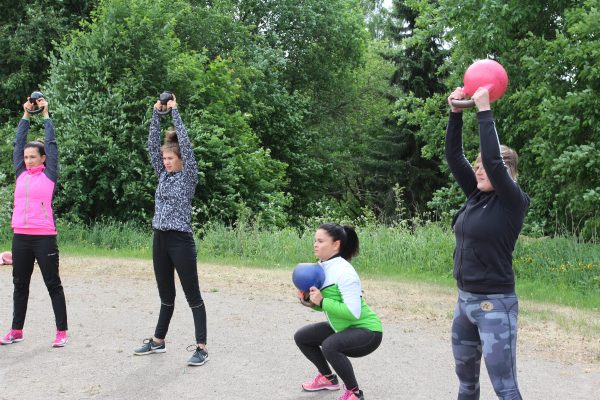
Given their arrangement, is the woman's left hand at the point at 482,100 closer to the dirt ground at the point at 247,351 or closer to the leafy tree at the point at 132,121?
the dirt ground at the point at 247,351

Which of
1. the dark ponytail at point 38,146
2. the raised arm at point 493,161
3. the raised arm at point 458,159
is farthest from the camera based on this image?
the dark ponytail at point 38,146

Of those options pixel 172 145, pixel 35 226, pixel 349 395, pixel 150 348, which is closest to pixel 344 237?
pixel 349 395

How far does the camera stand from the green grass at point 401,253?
37.7ft

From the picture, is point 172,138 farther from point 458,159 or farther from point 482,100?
point 482,100

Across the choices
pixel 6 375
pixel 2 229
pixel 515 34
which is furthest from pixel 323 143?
pixel 6 375

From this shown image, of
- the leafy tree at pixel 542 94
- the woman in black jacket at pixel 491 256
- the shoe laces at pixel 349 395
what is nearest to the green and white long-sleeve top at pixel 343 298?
the shoe laces at pixel 349 395

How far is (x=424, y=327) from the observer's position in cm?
813

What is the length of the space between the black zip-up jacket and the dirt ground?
1.86 metres

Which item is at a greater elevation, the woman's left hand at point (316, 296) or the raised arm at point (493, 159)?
the raised arm at point (493, 159)

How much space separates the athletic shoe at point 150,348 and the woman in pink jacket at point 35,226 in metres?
0.85

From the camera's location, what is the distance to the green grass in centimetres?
1150

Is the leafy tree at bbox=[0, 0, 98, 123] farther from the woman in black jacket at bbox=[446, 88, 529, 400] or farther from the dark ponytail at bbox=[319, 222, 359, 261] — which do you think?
the woman in black jacket at bbox=[446, 88, 529, 400]

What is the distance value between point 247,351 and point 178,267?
1253mm

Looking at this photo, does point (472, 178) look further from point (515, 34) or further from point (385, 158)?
point (385, 158)
